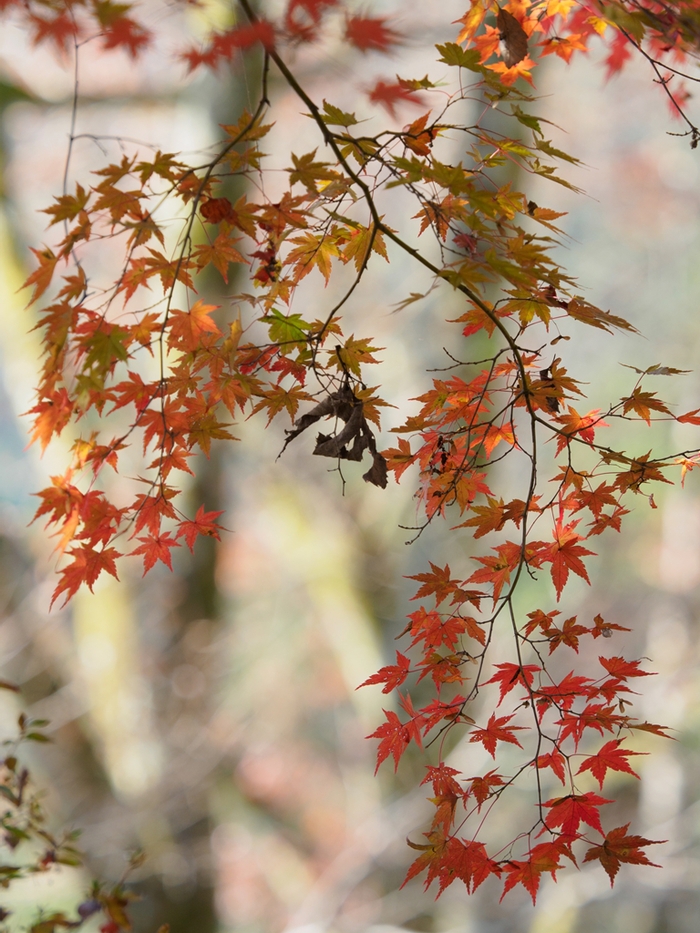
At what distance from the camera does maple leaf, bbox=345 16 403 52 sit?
922 millimetres

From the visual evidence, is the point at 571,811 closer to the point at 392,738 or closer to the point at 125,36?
the point at 392,738

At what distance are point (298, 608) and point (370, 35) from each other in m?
4.31

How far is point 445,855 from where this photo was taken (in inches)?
43.5

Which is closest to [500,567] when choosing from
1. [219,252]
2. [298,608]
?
[219,252]

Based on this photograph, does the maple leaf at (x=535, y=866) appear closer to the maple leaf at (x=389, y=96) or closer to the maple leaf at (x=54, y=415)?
the maple leaf at (x=54, y=415)

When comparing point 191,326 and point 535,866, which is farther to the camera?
point 191,326

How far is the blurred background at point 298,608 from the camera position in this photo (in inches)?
130

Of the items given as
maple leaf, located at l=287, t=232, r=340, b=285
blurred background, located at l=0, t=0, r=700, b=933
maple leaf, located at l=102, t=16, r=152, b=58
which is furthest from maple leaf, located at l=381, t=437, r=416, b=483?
blurred background, located at l=0, t=0, r=700, b=933

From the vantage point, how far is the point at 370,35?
36.4 inches

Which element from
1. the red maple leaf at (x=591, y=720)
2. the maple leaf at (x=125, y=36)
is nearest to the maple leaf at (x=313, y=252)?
the maple leaf at (x=125, y=36)

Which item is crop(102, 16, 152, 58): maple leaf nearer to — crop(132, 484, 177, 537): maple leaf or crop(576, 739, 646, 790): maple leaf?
crop(132, 484, 177, 537): maple leaf

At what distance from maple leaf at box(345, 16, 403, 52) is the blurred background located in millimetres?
1172

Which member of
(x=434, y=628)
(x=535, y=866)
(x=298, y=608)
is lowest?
(x=535, y=866)

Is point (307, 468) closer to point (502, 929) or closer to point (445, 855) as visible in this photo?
point (502, 929)
